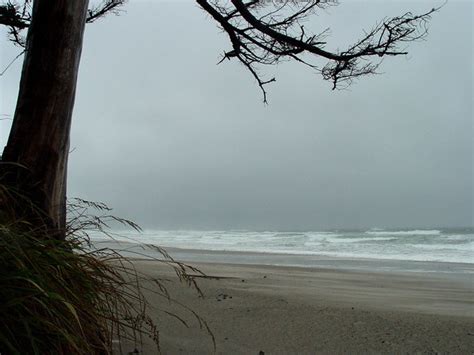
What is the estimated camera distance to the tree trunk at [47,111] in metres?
2.36

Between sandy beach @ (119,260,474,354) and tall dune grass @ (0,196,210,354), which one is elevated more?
tall dune grass @ (0,196,210,354)

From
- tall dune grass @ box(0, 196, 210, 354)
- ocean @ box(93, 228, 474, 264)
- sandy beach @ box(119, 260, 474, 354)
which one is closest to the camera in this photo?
tall dune grass @ box(0, 196, 210, 354)

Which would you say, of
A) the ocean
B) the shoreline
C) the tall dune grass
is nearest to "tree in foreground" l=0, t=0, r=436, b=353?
the tall dune grass

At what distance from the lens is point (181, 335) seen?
298 cm

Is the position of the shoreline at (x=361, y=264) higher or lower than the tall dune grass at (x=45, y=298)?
lower

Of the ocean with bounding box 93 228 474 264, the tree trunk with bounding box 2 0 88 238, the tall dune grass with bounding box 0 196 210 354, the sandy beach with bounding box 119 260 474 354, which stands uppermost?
the tree trunk with bounding box 2 0 88 238

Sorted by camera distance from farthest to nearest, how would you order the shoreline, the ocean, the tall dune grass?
the ocean
the shoreline
the tall dune grass

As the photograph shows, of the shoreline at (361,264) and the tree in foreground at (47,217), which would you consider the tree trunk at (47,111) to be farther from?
the shoreline at (361,264)

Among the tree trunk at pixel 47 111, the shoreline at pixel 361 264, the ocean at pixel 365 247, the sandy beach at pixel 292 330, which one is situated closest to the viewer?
the tree trunk at pixel 47 111

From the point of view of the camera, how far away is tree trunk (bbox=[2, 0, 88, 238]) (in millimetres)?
2363

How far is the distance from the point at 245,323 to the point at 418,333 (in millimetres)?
1258

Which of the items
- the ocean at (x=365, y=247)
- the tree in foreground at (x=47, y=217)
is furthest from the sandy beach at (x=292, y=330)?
the ocean at (x=365, y=247)

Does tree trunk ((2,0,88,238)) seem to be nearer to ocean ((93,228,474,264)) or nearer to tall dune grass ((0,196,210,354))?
tall dune grass ((0,196,210,354))

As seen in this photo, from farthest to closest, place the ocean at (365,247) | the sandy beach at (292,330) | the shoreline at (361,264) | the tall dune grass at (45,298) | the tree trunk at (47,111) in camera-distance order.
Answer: the ocean at (365,247) → the shoreline at (361,264) → the sandy beach at (292,330) → the tree trunk at (47,111) → the tall dune grass at (45,298)
